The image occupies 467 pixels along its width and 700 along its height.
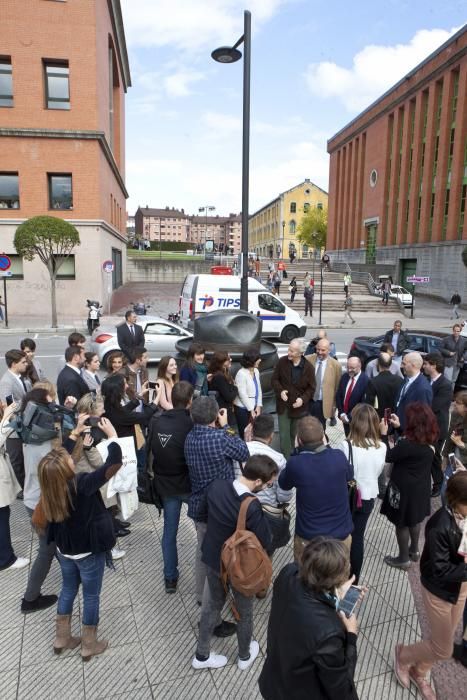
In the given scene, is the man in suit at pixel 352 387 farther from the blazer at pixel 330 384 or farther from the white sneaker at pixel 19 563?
the white sneaker at pixel 19 563

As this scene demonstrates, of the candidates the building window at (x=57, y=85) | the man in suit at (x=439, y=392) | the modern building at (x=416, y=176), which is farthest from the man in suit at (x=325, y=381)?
the modern building at (x=416, y=176)

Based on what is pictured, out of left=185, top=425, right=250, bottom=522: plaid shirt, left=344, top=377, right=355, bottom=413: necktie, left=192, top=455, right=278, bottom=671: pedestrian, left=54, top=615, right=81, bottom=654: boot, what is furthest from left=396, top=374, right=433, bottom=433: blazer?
left=54, top=615, right=81, bottom=654: boot

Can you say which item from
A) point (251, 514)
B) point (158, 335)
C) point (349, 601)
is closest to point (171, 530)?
point (251, 514)

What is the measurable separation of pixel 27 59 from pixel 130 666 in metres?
26.8

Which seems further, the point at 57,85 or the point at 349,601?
the point at 57,85

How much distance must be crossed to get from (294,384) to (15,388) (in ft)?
10.7

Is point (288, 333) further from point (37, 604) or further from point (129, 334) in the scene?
point (37, 604)

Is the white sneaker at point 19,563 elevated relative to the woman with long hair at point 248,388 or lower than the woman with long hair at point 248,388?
lower

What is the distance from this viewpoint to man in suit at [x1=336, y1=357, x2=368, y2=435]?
6.16m

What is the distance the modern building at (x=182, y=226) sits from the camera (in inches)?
6437

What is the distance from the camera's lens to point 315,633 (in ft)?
6.49

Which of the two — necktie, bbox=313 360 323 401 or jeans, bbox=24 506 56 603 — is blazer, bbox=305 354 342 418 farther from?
jeans, bbox=24 506 56 603

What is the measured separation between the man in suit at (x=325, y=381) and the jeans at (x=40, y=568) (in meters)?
3.80

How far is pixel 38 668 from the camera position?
3312 mm
